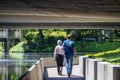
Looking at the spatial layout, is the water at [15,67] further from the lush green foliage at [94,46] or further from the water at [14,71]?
the lush green foliage at [94,46]

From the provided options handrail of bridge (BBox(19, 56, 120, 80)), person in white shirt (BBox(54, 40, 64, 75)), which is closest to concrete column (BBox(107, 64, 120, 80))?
handrail of bridge (BBox(19, 56, 120, 80))

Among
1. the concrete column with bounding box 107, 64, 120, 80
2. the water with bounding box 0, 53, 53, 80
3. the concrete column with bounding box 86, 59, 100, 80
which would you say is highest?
the concrete column with bounding box 107, 64, 120, 80

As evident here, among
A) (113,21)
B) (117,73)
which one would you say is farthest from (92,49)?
(117,73)

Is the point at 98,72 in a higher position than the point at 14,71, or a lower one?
higher

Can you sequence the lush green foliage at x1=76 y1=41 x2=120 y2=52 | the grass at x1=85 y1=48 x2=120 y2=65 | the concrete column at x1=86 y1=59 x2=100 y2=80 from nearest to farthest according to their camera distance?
the concrete column at x1=86 y1=59 x2=100 y2=80
the grass at x1=85 y1=48 x2=120 y2=65
the lush green foliage at x1=76 y1=41 x2=120 y2=52

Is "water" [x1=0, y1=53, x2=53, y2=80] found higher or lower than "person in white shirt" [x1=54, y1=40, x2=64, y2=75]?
lower

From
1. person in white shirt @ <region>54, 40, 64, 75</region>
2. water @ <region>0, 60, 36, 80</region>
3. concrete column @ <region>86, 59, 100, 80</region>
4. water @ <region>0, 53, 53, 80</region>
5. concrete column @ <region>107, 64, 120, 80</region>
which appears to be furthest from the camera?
water @ <region>0, 53, 53, 80</region>

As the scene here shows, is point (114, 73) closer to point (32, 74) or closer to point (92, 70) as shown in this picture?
point (32, 74)

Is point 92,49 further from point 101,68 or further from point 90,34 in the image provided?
point 101,68

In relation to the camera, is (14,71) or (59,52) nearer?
(59,52)

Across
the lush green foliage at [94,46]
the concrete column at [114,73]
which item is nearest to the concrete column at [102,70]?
the concrete column at [114,73]

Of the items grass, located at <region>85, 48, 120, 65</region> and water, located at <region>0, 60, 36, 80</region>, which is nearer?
grass, located at <region>85, 48, 120, 65</region>

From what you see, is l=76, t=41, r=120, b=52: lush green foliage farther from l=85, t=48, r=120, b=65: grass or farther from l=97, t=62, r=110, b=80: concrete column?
l=97, t=62, r=110, b=80: concrete column

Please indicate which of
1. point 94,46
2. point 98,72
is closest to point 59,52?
point 98,72
